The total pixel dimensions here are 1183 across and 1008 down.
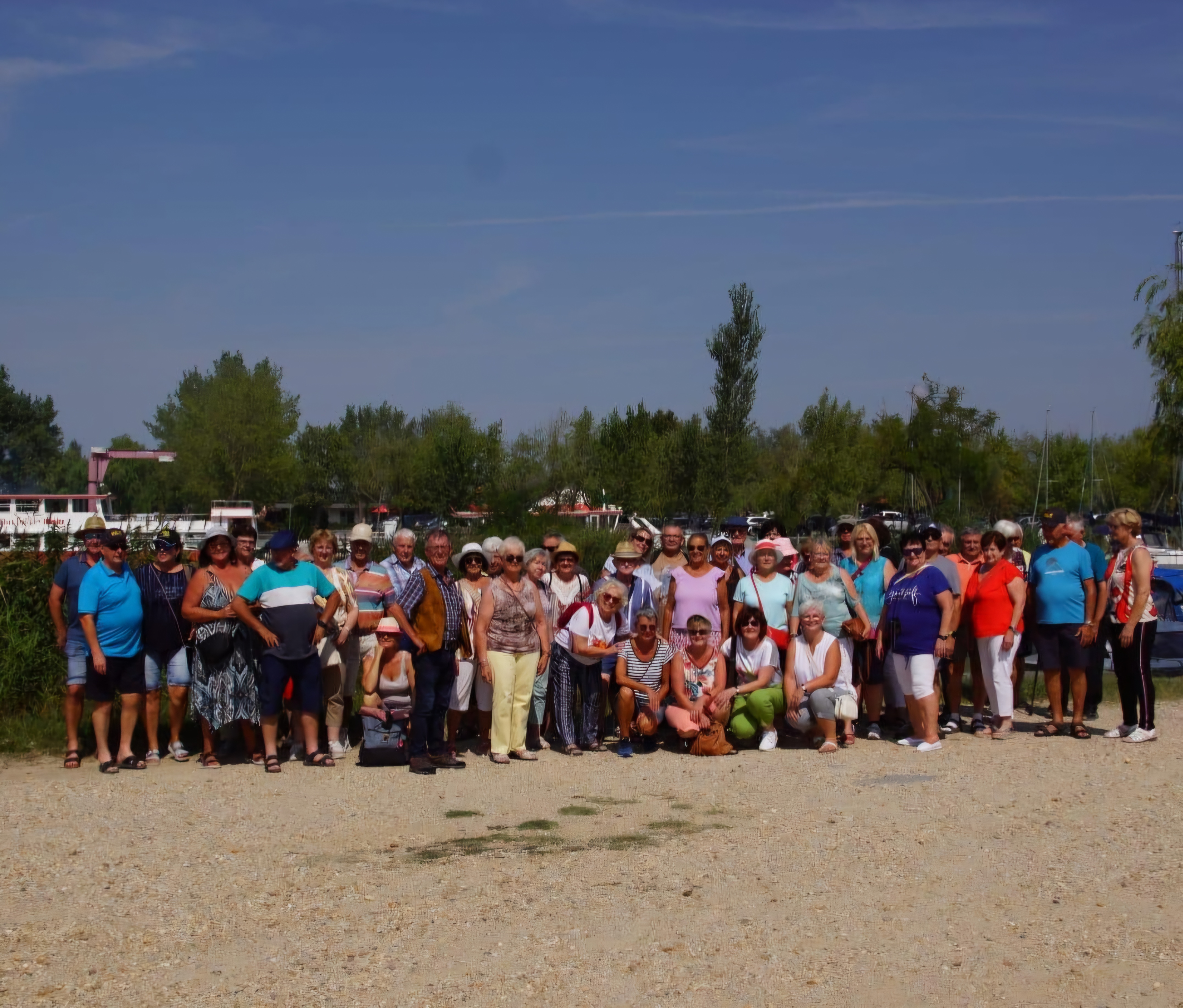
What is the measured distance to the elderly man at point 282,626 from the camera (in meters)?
8.88

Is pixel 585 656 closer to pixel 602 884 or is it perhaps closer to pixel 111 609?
pixel 111 609

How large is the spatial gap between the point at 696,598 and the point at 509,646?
5.24ft

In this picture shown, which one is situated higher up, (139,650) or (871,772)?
(139,650)

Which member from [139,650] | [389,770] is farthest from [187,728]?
[389,770]

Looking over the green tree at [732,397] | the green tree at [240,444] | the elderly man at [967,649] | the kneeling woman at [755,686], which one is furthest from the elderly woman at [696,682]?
the green tree at [240,444]

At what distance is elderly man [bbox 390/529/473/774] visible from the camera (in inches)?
352

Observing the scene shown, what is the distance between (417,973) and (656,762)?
4.56 meters

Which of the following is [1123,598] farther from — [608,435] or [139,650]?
[608,435]

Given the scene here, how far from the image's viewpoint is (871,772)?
340 inches

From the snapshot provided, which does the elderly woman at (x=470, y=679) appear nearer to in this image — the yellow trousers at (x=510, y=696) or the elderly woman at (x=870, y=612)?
the yellow trousers at (x=510, y=696)

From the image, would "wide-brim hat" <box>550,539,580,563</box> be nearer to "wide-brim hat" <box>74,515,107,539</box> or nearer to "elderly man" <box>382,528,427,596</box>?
"elderly man" <box>382,528,427,596</box>

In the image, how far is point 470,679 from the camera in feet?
31.8

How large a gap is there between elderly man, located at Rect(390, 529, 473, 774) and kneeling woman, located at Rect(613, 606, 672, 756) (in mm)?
1336

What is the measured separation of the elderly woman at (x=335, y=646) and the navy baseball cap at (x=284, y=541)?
424 mm
